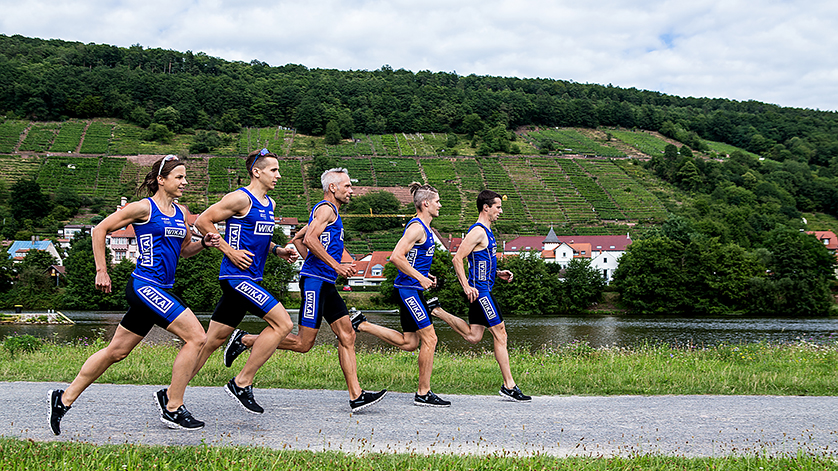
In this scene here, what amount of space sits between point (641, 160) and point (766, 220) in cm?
4545

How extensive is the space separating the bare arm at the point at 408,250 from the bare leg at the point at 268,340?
4.70 ft

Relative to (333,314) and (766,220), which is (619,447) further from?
(766,220)

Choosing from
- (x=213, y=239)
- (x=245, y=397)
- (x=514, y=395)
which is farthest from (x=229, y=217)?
(x=514, y=395)

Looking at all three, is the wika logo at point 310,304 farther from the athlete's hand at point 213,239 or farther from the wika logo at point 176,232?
the wika logo at point 176,232

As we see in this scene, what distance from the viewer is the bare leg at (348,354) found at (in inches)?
254

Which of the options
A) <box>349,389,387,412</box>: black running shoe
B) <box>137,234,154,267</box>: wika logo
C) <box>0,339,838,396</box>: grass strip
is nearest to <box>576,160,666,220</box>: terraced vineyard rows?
<box>0,339,838,396</box>: grass strip

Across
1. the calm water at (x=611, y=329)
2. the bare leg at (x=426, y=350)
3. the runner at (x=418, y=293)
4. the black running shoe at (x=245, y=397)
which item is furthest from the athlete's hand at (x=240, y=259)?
the calm water at (x=611, y=329)

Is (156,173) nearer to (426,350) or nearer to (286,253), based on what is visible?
(286,253)

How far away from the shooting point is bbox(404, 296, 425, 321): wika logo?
708 centimetres

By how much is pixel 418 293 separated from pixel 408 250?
0.50 meters

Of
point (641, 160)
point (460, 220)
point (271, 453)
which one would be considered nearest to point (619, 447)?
point (271, 453)

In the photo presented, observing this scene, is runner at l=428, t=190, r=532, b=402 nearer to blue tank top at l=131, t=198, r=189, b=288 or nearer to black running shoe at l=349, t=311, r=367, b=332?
black running shoe at l=349, t=311, r=367, b=332

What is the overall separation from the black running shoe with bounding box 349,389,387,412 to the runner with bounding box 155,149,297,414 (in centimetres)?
89

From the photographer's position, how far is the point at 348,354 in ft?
21.8
